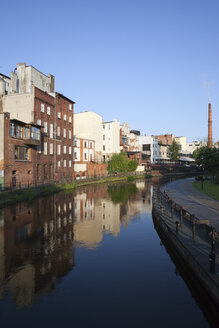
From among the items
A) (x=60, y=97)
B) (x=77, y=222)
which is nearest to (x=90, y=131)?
(x=60, y=97)

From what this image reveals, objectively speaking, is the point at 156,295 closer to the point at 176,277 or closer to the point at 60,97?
the point at 176,277

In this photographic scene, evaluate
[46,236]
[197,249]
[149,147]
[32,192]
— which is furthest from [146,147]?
[197,249]

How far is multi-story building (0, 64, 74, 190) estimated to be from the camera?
3114cm

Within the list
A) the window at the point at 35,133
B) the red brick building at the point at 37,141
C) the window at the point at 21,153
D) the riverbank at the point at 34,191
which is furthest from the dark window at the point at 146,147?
the window at the point at 21,153

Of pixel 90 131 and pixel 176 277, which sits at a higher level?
pixel 90 131

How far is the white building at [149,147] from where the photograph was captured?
96875mm

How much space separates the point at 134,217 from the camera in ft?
71.5

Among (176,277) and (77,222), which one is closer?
(176,277)

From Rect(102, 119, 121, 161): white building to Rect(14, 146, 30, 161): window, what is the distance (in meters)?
43.9

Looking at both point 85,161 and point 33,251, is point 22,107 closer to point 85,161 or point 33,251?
point 85,161

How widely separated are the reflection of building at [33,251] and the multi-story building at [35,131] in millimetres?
10720

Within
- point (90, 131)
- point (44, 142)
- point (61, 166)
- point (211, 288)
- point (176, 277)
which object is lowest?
point (176, 277)

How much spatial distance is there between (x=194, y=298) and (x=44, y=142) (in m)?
36.1

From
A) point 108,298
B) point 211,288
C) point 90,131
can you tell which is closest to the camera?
point 211,288
